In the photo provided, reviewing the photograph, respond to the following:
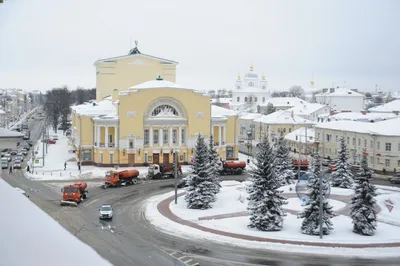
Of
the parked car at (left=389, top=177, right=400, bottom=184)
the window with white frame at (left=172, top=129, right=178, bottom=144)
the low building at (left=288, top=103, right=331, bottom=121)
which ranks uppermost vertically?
the low building at (left=288, top=103, right=331, bottom=121)

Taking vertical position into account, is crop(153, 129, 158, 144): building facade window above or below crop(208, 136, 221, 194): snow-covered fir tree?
above

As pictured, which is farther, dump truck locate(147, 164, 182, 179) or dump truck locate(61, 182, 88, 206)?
dump truck locate(147, 164, 182, 179)

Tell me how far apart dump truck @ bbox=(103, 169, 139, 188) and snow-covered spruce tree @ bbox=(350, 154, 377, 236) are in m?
20.2

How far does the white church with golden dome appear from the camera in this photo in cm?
12512

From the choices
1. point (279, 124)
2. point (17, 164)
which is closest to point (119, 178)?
point (17, 164)

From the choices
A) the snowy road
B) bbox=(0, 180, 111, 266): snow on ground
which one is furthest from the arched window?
bbox=(0, 180, 111, 266): snow on ground

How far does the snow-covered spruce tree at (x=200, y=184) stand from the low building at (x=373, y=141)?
24166mm

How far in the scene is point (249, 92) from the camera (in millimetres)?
127312

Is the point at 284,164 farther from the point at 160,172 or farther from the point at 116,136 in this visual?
the point at 116,136

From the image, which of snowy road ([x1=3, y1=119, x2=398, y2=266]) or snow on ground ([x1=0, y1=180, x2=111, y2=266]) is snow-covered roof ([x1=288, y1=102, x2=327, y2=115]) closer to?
snowy road ([x1=3, y1=119, x2=398, y2=266])

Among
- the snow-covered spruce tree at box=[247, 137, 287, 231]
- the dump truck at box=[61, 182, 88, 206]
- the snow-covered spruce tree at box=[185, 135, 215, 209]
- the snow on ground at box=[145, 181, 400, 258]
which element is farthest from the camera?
the dump truck at box=[61, 182, 88, 206]

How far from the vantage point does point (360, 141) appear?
2051 inches

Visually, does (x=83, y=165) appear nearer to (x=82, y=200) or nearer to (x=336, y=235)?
(x=82, y=200)

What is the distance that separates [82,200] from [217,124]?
79.8 feet
